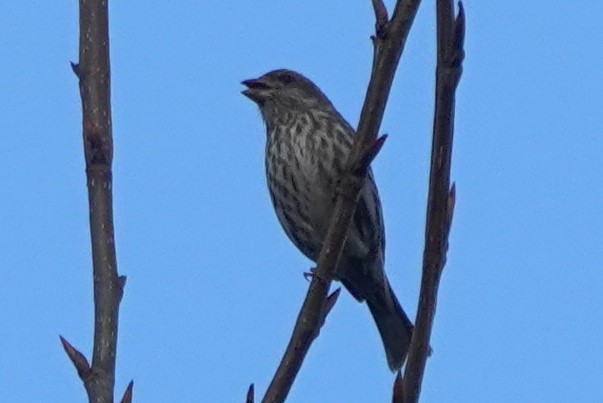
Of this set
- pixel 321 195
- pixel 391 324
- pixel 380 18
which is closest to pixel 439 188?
pixel 380 18

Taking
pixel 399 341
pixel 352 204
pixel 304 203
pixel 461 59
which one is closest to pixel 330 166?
pixel 304 203

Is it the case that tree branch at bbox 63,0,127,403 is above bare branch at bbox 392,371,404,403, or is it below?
above

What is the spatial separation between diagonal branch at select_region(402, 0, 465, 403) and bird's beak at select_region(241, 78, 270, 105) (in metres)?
4.33

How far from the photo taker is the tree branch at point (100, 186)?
3.04m

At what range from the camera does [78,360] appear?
3.07 meters

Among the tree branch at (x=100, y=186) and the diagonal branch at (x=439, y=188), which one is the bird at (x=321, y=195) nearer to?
the tree branch at (x=100, y=186)

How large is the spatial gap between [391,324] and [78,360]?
4165 mm

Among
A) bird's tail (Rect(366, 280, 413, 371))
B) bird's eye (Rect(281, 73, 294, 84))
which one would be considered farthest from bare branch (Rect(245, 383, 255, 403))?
bird's eye (Rect(281, 73, 294, 84))

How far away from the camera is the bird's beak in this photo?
744 cm

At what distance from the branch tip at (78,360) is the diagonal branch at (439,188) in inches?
29.2

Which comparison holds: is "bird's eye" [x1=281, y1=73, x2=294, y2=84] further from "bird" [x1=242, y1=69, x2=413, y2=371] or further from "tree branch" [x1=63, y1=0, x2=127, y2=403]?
"tree branch" [x1=63, y1=0, x2=127, y2=403]

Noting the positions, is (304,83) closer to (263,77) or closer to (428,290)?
(263,77)

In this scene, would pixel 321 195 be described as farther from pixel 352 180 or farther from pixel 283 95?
pixel 352 180

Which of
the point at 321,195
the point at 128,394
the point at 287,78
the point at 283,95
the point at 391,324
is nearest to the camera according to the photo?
the point at 128,394
